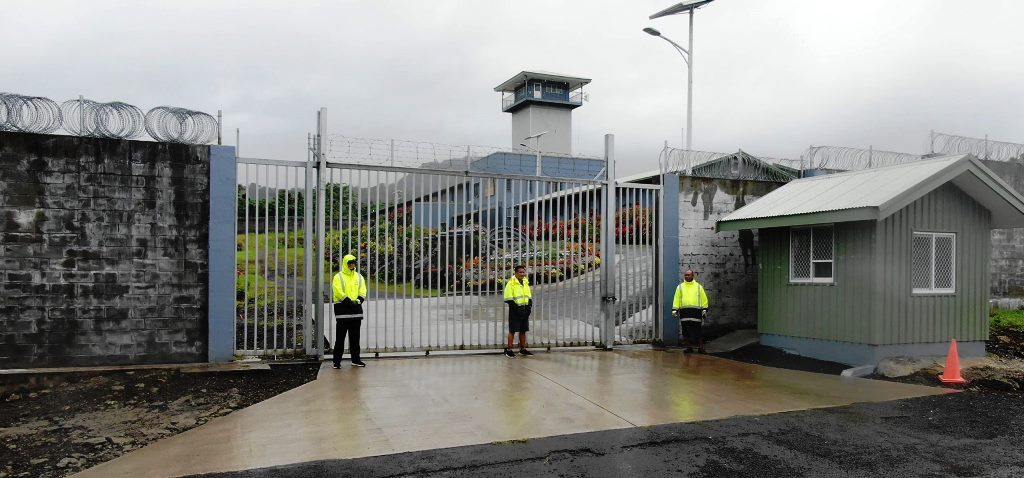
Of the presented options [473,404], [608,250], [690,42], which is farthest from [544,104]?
[473,404]

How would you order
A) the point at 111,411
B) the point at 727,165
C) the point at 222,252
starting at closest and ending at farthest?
the point at 111,411
the point at 222,252
the point at 727,165

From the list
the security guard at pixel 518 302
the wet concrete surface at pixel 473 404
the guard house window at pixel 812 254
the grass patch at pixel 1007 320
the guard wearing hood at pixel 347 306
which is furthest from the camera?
the grass patch at pixel 1007 320

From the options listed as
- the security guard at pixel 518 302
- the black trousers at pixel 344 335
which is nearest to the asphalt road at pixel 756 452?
the black trousers at pixel 344 335

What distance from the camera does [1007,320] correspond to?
1383 cm

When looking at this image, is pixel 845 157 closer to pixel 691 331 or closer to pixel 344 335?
pixel 691 331

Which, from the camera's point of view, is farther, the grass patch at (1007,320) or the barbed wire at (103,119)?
the grass patch at (1007,320)

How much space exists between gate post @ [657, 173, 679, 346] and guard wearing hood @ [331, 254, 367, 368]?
561 cm

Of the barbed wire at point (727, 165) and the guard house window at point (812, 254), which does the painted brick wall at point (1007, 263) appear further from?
the guard house window at point (812, 254)

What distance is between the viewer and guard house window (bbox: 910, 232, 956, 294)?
10.4 metres

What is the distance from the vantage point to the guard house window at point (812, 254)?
10.9 metres

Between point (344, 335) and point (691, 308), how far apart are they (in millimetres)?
5857

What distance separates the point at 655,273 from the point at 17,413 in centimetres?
957

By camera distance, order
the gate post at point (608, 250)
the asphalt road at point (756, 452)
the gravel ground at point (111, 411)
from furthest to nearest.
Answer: the gate post at point (608, 250) < the gravel ground at point (111, 411) < the asphalt road at point (756, 452)

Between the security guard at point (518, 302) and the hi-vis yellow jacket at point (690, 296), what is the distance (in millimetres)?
2779
